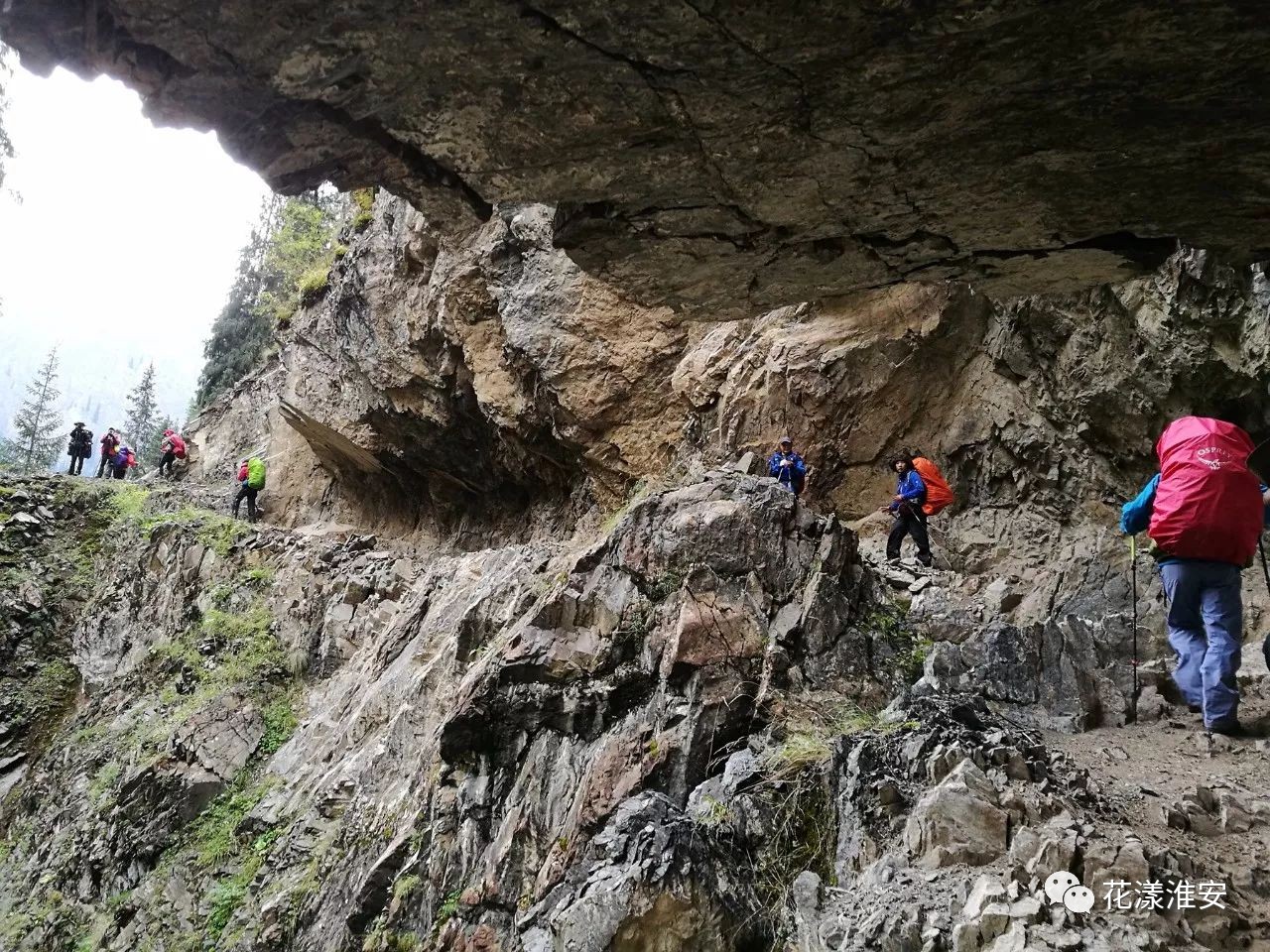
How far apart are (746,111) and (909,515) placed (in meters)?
6.41

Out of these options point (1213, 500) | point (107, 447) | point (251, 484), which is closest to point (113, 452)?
point (107, 447)

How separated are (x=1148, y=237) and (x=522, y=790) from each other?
223 inches

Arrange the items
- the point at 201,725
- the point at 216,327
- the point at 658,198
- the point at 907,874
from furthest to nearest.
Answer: the point at 216,327 < the point at 201,725 < the point at 658,198 < the point at 907,874

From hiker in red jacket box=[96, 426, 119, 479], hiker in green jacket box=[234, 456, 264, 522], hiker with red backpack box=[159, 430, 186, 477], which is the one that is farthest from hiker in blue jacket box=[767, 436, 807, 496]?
hiker in red jacket box=[96, 426, 119, 479]

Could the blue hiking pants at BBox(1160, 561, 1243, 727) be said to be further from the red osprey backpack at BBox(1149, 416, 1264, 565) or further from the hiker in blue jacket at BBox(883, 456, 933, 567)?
the hiker in blue jacket at BBox(883, 456, 933, 567)

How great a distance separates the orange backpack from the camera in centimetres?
867

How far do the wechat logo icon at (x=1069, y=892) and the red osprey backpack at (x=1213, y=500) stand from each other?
252 centimetres

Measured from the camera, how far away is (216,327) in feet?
102

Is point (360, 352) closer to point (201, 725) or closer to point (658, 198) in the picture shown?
point (201, 725)

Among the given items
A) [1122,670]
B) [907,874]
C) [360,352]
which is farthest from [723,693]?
[360,352]

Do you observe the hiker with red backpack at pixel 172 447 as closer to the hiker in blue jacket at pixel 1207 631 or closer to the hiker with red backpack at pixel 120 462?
the hiker with red backpack at pixel 120 462

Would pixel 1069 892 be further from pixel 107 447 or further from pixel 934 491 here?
pixel 107 447

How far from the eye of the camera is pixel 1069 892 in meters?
3.02

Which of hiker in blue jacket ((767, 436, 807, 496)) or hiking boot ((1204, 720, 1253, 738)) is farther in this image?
hiker in blue jacket ((767, 436, 807, 496))
